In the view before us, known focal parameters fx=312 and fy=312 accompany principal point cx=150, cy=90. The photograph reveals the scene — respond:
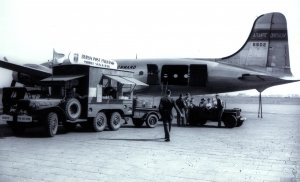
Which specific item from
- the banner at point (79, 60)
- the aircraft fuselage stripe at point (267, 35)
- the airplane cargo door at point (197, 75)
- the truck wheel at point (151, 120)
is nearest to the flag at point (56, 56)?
the banner at point (79, 60)

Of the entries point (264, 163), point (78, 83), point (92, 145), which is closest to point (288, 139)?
point (264, 163)

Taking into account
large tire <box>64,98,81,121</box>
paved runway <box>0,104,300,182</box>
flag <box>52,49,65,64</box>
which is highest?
flag <box>52,49,65,64</box>

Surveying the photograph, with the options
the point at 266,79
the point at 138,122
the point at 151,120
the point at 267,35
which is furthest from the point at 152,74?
the point at 267,35

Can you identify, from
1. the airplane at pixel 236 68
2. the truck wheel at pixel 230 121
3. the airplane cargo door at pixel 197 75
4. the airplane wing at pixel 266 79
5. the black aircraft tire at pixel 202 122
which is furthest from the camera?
the airplane cargo door at pixel 197 75

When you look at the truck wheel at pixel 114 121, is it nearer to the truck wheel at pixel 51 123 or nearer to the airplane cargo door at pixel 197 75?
the truck wheel at pixel 51 123

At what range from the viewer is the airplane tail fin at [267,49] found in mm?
23422

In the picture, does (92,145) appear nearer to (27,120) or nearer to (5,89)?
(27,120)

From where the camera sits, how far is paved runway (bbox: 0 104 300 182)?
6.64 metres

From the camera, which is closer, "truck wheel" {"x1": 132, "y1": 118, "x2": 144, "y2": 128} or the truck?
the truck

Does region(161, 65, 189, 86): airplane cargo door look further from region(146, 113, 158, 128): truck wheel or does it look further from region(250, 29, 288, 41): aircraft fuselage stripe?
region(146, 113, 158, 128): truck wheel

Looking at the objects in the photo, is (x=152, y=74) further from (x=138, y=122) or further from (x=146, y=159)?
(x=146, y=159)

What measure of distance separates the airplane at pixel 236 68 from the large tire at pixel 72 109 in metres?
9.38

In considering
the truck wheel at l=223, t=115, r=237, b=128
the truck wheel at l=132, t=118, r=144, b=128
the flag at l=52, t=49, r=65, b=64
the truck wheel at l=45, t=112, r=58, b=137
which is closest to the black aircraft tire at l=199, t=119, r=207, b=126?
the truck wheel at l=223, t=115, r=237, b=128

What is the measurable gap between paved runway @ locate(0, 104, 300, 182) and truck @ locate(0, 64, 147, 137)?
3.38 feet
